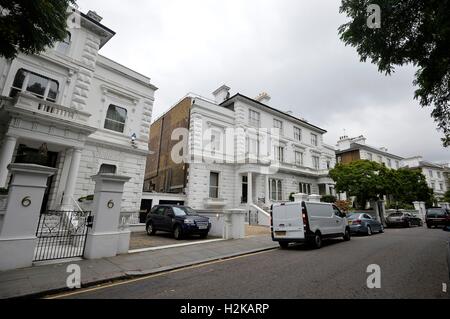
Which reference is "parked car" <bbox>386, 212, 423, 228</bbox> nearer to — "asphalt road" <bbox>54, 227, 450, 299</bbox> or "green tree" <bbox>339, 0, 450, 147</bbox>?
"asphalt road" <bbox>54, 227, 450, 299</bbox>

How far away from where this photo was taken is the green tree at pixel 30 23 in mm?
6184

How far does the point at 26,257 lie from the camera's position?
21.0ft

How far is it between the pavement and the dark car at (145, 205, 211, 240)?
85.2 inches

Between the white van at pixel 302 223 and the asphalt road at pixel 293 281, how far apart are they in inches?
81.7

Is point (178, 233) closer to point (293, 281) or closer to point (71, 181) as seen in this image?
point (71, 181)

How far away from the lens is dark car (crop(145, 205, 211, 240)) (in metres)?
12.0

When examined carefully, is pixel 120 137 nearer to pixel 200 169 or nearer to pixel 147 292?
pixel 200 169

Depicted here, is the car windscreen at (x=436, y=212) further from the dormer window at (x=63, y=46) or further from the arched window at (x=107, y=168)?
the dormer window at (x=63, y=46)

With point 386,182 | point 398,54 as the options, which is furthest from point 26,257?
point 386,182

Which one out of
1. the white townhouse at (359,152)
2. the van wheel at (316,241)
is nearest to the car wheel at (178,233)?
the van wheel at (316,241)

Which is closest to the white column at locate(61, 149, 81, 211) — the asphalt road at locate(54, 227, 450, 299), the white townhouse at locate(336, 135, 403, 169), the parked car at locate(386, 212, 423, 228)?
the asphalt road at locate(54, 227, 450, 299)

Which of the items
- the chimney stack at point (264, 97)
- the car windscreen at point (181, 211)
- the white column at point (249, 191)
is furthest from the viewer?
the chimney stack at point (264, 97)

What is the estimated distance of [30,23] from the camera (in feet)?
21.9
